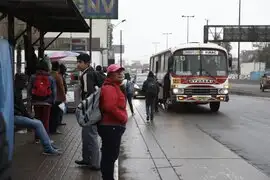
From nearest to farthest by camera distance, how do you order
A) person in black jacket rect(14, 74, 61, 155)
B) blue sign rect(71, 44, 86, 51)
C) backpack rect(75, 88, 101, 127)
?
1. backpack rect(75, 88, 101, 127)
2. person in black jacket rect(14, 74, 61, 155)
3. blue sign rect(71, 44, 86, 51)

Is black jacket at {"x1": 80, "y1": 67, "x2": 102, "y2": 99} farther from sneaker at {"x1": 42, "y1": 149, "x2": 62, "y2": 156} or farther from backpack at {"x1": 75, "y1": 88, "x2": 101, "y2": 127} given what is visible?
sneaker at {"x1": 42, "y1": 149, "x2": 62, "y2": 156}

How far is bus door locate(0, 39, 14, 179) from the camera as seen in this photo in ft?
12.8

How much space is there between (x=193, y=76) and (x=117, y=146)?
551 inches

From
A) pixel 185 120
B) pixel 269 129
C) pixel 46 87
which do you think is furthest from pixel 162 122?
pixel 46 87

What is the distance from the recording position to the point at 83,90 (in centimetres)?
756

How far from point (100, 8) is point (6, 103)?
21534mm

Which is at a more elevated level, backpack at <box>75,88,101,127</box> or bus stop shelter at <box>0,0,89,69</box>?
bus stop shelter at <box>0,0,89,69</box>

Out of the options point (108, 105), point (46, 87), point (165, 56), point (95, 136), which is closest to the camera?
point (108, 105)

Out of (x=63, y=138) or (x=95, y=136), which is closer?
(x=95, y=136)

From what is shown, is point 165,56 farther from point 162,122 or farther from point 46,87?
point 46,87

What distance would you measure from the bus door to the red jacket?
4.77 ft

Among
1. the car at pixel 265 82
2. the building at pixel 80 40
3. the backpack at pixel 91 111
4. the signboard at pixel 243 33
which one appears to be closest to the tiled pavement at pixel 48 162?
the backpack at pixel 91 111

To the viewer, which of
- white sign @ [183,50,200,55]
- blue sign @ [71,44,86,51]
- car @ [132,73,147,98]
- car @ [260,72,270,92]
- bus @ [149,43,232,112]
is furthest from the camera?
car @ [260,72,270,92]

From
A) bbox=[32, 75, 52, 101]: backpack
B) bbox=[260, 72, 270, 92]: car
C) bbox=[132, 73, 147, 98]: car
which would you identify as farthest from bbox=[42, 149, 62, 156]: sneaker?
bbox=[260, 72, 270, 92]: car
